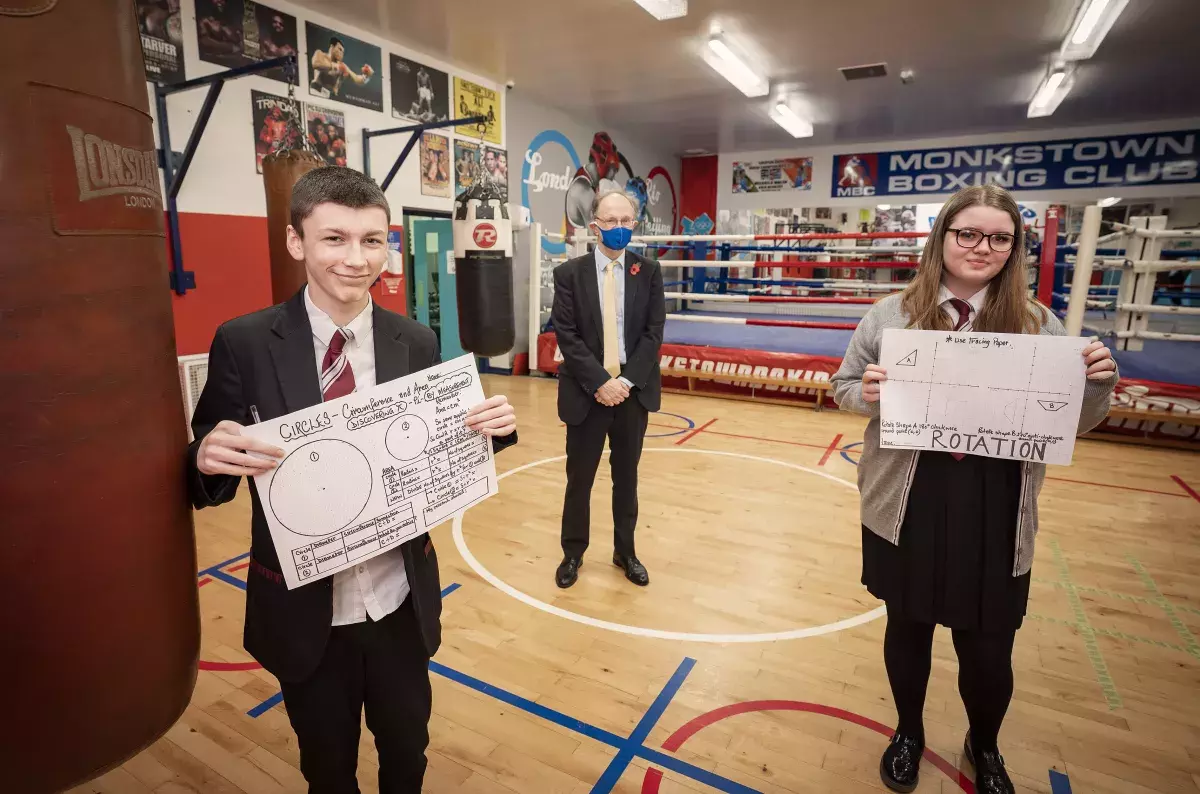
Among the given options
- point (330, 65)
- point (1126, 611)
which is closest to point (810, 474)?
point (1126, 611)

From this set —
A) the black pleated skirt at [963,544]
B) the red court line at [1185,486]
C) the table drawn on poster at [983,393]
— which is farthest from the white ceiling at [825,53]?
the black pleated skirt at [963,544]

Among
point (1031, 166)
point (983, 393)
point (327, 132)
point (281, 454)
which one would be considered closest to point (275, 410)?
point (281, 454)

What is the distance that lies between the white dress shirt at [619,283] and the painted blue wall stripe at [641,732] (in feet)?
4.09

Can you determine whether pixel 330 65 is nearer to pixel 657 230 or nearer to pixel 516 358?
pixel 516 358

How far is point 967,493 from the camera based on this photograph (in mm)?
1550

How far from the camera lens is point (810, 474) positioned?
14.4ft

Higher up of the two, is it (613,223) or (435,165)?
(435,165)

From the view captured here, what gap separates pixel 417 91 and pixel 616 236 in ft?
15.6

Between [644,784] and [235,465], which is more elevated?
[235,465]

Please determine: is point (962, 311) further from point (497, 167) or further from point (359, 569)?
point (497, 167)

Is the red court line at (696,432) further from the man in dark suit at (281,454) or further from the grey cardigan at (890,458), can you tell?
the man in dark suit at (281,454)

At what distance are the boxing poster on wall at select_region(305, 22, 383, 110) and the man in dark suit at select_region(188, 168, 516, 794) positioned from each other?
5041 mm

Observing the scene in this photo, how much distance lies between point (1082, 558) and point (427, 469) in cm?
333

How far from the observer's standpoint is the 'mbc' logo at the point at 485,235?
4.04 m
